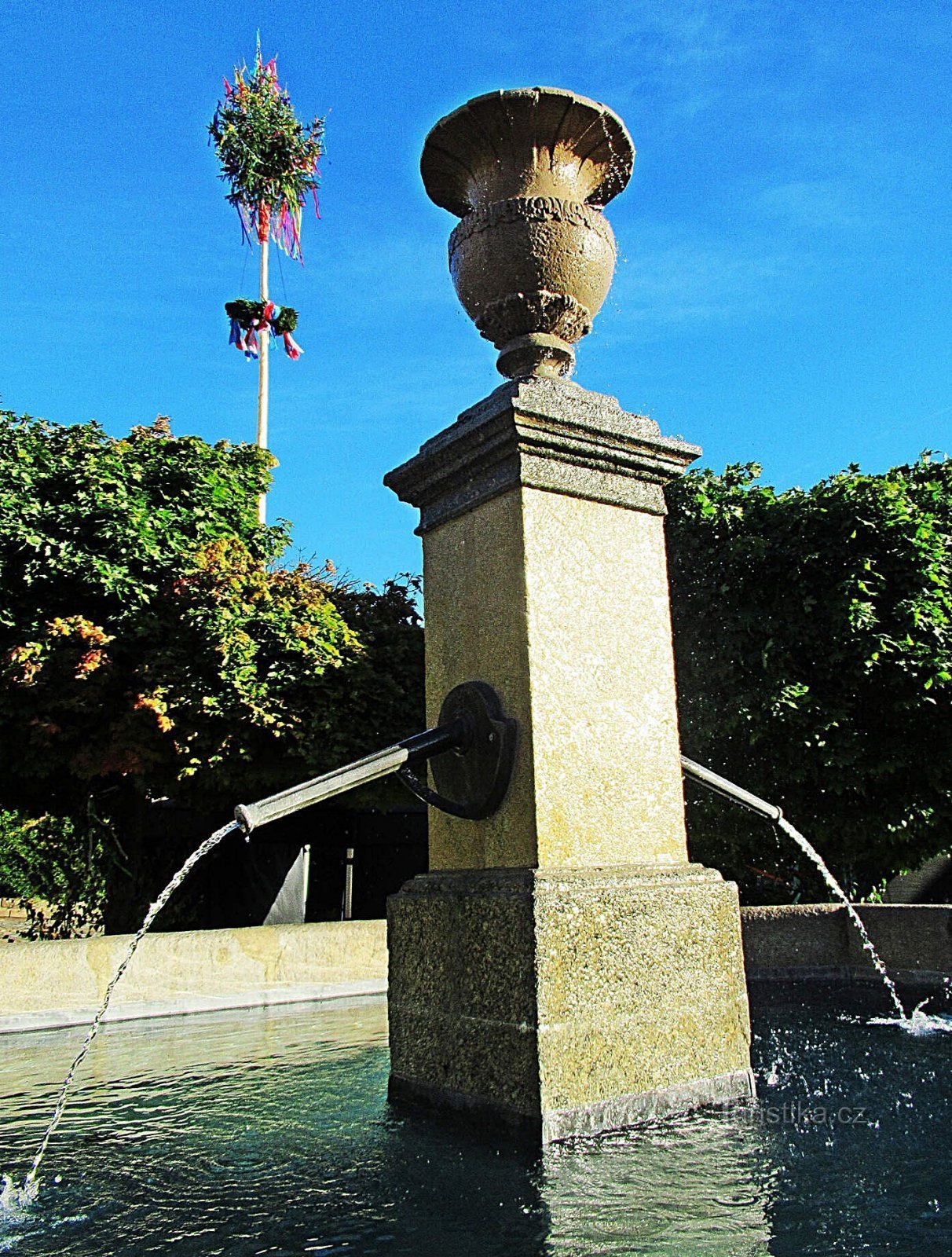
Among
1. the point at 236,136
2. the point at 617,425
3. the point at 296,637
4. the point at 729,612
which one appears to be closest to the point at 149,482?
the point at 296,637

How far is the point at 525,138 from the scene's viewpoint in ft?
13.9

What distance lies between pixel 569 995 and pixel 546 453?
6.50 ft

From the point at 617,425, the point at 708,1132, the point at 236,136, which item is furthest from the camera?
the point at 236,136

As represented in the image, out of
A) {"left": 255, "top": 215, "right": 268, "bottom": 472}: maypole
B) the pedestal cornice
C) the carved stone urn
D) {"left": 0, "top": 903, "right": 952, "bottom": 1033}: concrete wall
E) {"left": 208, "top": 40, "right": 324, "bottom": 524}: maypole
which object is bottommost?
{"left": 0, "top": 903, "right": 952, "bottom": 1033}: concrete wall

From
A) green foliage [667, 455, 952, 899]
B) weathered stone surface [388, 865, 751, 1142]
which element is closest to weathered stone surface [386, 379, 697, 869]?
weathered stone surface [388, 865, 751, 1142]

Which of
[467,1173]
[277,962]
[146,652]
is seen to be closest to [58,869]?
[146,652]

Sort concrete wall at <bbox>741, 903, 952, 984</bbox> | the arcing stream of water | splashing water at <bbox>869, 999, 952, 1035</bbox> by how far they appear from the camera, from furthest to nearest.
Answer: concrete wall at <bbox>741, 903, 952, 984</bbox>
splashing water at <bbox>869, 999, 952, 1035</bbox>
the arcing stream of water

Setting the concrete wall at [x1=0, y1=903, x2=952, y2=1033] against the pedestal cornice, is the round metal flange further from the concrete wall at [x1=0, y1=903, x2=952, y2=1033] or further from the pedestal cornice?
the concrete wall at [x1=0, y1=903, x2=952, y2=1033]

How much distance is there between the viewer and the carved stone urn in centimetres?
417

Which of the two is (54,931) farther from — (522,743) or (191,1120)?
(522,743)

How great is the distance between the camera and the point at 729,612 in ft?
37.3

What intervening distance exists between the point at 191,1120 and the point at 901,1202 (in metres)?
2.56

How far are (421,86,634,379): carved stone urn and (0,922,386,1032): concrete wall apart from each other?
4962 mm

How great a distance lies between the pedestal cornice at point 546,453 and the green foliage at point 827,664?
22.2ft
